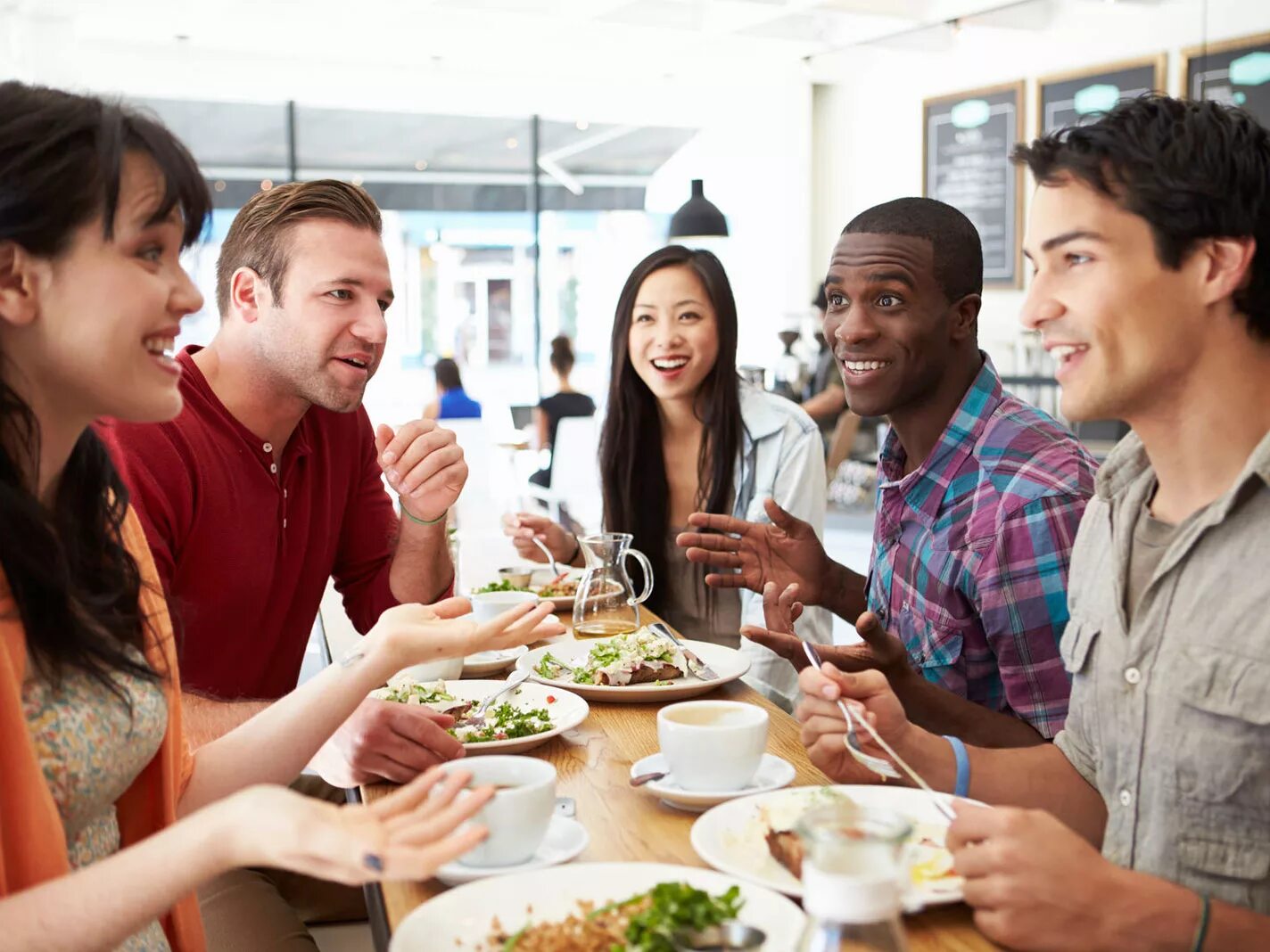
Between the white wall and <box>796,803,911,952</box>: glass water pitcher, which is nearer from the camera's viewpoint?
<box>796,803,911,952</box>: glass water pitcher

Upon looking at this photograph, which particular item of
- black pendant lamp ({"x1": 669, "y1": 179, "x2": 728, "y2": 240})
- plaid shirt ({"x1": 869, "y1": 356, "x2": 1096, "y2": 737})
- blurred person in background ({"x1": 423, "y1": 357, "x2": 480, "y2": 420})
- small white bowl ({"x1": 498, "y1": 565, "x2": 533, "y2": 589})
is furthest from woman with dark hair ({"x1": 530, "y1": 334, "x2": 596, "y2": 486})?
plaid shirt ({"x1": 869, "y1": 356, "x2": 1096, "y2": 737})

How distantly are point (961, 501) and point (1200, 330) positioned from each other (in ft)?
2.45

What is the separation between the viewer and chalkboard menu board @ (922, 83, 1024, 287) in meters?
8.50

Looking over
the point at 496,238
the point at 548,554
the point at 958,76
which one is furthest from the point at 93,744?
the point at 496,238

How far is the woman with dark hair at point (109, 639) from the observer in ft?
3.41

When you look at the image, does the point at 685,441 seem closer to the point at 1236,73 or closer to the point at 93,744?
the point at 93,744

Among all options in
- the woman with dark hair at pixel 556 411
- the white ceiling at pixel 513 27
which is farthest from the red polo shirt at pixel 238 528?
the white ceiling at pixel 513 27

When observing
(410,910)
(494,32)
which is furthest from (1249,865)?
(494,32)

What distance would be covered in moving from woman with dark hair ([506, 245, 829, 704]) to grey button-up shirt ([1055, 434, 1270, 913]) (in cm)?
161

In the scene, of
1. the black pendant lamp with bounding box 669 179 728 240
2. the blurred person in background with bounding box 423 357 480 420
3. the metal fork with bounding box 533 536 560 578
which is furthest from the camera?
the blurred person in background with bounding box 423 357 480 420

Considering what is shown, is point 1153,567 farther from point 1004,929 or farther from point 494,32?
point 494,32

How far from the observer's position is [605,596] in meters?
2.07

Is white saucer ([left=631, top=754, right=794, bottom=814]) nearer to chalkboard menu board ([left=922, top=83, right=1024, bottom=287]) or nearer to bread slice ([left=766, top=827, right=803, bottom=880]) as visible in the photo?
bread slice ([left=766, top=827, right=803, bottom=880])

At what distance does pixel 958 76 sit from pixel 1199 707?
8.41m
